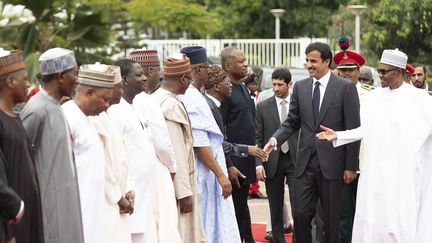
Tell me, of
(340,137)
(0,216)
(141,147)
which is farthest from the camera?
(340,137)

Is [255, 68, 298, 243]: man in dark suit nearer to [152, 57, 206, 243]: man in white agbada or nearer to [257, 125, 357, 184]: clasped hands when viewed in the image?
[257, 125, 357, 184]: clasped hands

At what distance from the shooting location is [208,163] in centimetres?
1090

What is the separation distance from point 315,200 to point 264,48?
20.0 m

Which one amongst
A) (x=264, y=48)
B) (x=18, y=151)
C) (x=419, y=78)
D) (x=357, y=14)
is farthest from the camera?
(x=264, y=48)

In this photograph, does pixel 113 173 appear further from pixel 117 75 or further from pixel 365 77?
pixel 365 77

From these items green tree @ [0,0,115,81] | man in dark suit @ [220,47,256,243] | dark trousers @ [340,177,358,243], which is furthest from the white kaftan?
green tree @ [0,0,115,81]

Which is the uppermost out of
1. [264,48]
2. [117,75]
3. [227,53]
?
[117,75]

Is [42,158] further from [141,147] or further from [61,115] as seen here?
[141,147]

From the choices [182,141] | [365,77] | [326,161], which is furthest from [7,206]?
[365,77]

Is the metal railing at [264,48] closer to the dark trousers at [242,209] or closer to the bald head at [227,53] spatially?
the dark trousers at [242,209]

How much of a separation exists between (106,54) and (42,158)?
18.9 meters

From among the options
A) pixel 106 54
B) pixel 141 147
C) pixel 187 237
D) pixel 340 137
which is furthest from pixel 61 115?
pixel 106 54

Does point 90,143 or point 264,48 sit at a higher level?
point 90,143

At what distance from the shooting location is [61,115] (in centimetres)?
805
